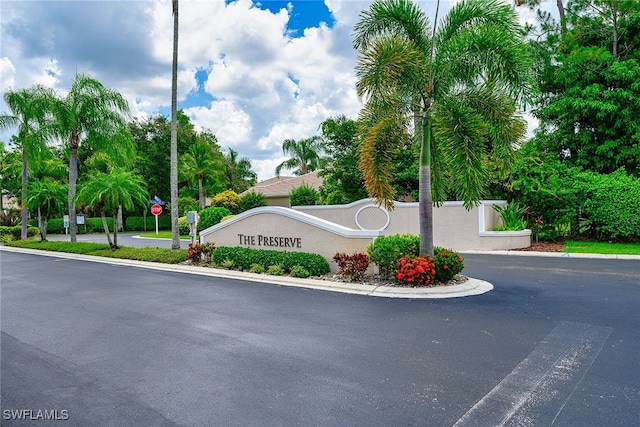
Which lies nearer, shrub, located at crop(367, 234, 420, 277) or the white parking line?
the white parking line

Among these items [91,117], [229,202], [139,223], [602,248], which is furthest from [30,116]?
[602,248]

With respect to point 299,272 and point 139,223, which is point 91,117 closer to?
point 299,272

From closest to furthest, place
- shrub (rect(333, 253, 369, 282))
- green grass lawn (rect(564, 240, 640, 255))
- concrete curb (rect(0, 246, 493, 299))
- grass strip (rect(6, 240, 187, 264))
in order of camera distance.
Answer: concrete curb (rect(0, 246, 493, 299)) → shrub (rect(333, 253, 369, 282)) → green grass lawn (rect(564, 240, 640, 255)) → grass strip (rect(6, 240, 187, 264))

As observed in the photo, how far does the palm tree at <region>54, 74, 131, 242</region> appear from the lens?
20.2m

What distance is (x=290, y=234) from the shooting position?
12156 millimetres

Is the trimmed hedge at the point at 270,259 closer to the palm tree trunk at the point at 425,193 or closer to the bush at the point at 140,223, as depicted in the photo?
the palm tree trunk at the point at 425,193

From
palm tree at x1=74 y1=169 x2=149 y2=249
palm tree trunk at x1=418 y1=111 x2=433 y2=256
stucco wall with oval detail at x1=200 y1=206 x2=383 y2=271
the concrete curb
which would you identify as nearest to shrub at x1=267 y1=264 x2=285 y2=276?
the concrete curb

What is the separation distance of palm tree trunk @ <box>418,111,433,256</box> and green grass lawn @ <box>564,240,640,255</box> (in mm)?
8238

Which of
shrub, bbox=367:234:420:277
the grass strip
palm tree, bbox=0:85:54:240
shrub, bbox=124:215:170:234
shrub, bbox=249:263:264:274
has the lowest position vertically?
shrub, bbox=249:263:264:274

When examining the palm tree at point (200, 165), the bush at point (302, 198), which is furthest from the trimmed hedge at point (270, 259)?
the palm tree at point (200, 165)

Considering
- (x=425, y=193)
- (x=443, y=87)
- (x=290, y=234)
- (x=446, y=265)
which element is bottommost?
(x=446, y=265)

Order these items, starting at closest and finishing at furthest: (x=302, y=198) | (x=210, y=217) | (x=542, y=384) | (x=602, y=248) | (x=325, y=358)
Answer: (x=542, y=384) → (x=325, y=358) → (x=602, y=248) → (x=210, y=217) → (x=302, y=198)

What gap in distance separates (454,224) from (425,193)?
8.04m

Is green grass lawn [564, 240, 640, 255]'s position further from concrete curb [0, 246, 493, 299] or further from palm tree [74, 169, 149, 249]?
palm tree [74, 169, 149, 249]
